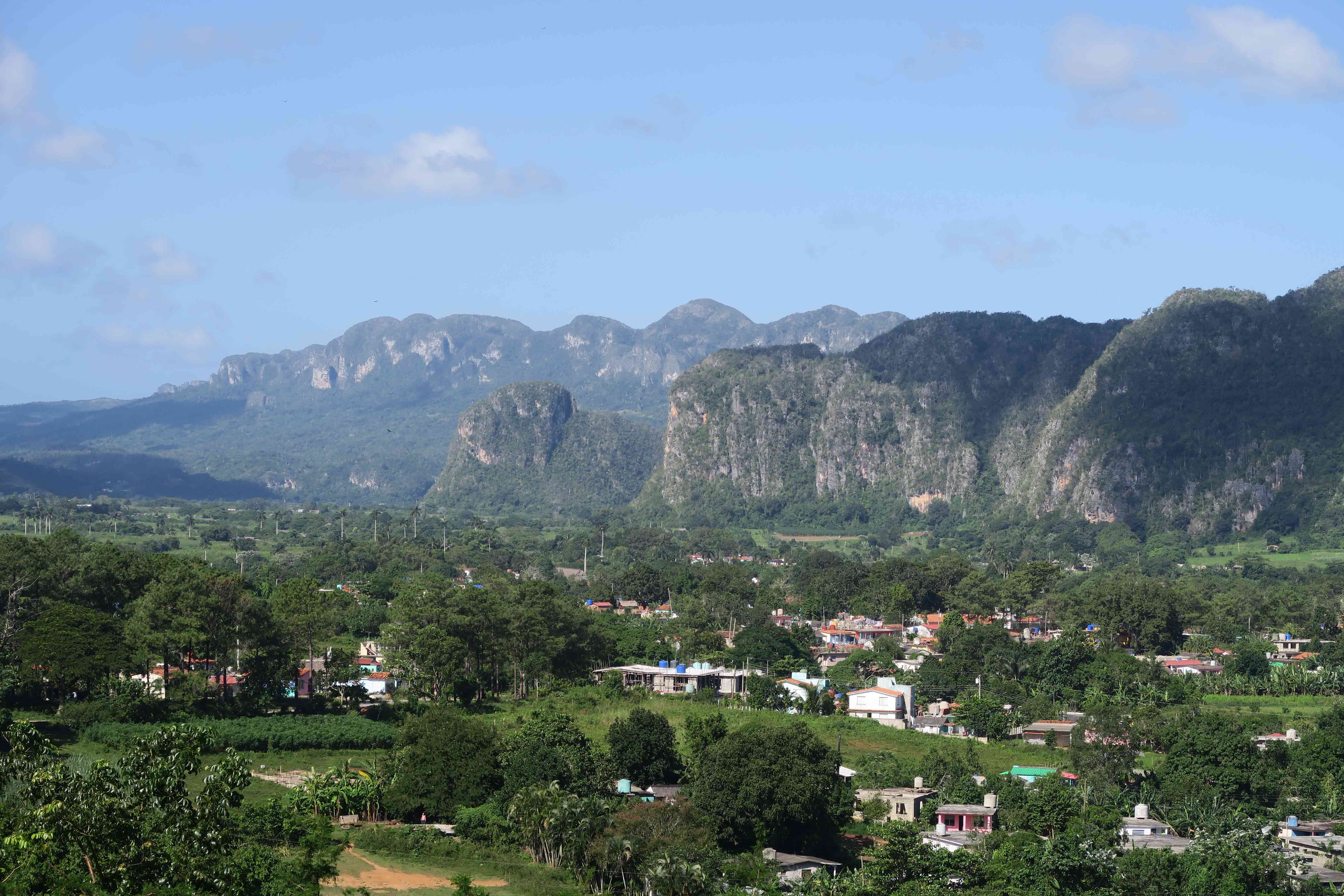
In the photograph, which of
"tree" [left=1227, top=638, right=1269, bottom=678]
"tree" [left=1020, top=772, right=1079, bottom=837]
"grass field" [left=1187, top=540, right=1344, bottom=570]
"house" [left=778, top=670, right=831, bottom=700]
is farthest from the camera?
"grass field" [left=1187, top=540, right=1344, bottom=570]

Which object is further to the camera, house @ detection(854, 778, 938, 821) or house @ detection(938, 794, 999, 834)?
house @ detection(854, 778, 938, 821)


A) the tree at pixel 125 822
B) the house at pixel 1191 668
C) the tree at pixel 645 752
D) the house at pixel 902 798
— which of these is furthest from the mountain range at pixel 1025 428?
the tree at pixel 125 822

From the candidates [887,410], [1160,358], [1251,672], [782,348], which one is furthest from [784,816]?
[782,348]

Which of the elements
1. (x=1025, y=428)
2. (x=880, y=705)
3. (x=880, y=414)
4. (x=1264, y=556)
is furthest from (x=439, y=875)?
(x=880, y=414)

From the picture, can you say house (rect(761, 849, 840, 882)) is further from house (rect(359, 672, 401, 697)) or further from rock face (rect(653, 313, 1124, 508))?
rock face (rect(653, 313, 1124, 508))

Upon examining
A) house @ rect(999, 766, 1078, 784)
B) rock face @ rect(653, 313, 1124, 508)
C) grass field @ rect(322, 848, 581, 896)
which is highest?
rock face @ rect(653, 313, 1124, 508)

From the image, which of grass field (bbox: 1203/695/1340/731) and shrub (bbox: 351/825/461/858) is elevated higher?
shrub (bbox: 351/825/461/858)

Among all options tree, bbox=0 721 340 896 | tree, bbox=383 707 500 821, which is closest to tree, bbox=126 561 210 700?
tree, bbox=383 707 500 821
